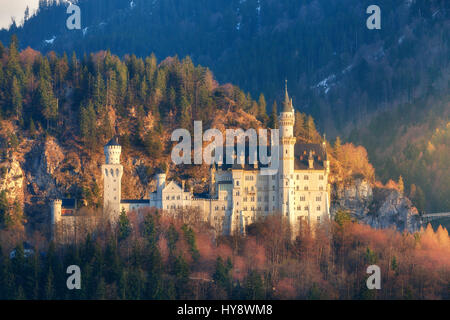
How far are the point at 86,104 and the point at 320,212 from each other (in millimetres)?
30680

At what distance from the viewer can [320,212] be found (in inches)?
4227

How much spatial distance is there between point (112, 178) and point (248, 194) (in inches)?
526

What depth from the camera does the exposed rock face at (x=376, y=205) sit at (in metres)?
117

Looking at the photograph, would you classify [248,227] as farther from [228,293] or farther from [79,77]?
[79,77]

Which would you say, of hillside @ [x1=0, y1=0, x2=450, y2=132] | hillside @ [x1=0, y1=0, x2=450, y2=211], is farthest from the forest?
hillside @ [x1=0, y1=0, x2=450, y2=132]

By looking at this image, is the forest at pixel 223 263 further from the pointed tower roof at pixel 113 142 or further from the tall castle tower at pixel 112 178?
the pointed tower roof at pixel 113 142

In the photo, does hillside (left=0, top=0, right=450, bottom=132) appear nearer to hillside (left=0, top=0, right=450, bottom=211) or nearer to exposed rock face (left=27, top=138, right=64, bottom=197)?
hillside (left=0, top=0, right=450, bottom=211)

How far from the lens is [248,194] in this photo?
10788cm

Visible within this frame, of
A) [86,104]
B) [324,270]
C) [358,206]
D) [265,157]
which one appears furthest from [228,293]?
[86,104]

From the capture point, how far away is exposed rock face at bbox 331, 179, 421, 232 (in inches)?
4596

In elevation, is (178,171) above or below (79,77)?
below

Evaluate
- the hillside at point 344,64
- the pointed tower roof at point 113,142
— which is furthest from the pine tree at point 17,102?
the hillside at point 344,64

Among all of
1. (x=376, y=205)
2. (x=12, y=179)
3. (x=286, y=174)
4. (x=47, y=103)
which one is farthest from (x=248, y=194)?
(x=47, y=103)

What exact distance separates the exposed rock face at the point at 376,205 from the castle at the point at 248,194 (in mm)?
8086
